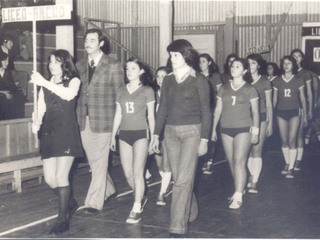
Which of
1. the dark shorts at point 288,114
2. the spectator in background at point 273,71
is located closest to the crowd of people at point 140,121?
the dark shorts at point 288,114

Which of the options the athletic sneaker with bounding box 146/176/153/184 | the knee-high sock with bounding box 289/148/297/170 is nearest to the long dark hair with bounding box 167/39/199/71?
the athletic sneaker with bounding box 146/176/153/184

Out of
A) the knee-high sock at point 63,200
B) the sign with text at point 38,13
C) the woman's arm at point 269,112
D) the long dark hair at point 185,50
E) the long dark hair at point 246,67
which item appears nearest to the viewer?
the long dark hair at point 185,50

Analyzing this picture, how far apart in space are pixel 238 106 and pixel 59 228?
2670 millimetres

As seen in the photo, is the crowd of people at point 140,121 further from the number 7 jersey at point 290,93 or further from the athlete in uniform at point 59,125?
the number 7 jersey at point 290,93

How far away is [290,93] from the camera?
911cm

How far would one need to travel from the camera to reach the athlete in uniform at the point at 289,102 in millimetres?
9070

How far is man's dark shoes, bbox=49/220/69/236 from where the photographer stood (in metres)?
5.79

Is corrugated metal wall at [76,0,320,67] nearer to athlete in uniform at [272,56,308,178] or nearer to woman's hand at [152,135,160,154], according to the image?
athlete in uniform at [272,56,308,178]

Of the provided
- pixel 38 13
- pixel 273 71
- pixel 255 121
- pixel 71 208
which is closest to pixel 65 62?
pixel 71 208

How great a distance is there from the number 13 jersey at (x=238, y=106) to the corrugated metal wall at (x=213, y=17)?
10.9 m

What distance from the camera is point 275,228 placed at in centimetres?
609

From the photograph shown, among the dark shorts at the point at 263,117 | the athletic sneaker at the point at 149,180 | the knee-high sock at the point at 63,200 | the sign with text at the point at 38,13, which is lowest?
the athletic sneaker at the point at 149,180

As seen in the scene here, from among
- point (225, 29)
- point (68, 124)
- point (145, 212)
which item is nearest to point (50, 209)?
point (145, 212)

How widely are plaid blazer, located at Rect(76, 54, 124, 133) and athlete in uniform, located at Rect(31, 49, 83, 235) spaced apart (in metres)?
0.70
